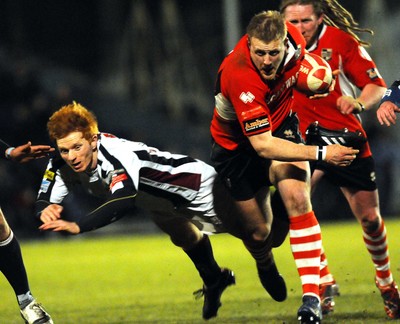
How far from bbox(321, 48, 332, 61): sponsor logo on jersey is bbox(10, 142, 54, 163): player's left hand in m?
2.17

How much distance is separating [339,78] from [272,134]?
3.60 feet

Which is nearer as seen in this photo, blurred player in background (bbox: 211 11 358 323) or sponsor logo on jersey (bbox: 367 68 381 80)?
blurred player in background (bbox: 211 11 358 323)

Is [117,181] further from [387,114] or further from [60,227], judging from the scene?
[387,114]

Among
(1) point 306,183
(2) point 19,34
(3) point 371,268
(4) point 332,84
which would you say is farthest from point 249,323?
(2) point 19,34

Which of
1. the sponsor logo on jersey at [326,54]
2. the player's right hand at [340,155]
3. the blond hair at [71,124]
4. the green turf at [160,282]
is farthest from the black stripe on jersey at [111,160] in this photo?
the sponsor logo on jersey at [326,54]

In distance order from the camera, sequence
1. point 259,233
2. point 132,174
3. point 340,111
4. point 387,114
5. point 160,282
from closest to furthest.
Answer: point 132,174 → point 387,114 → point 259,233 → point 340,111 → point 160,282

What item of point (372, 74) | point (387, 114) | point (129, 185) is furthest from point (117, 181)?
point (372, 74)

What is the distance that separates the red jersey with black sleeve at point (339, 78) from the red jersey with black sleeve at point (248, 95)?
2.50 feet

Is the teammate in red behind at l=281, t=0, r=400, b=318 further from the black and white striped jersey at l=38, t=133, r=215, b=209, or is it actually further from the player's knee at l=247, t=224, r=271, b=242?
the black and white striped jersey at l=38, t=133, r=215, b=209

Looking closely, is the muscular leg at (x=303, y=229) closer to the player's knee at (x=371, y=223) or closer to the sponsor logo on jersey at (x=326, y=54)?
the player's knee at (x=371, y=223)

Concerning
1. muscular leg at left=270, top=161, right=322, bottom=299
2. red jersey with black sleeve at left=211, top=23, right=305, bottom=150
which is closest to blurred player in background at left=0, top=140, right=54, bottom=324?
red jersey with black sleeve at left=211, top=23, right=305, bottom=150

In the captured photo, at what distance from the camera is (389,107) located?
746 centimetres

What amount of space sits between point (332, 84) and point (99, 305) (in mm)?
3077

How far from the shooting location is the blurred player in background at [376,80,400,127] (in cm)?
742
